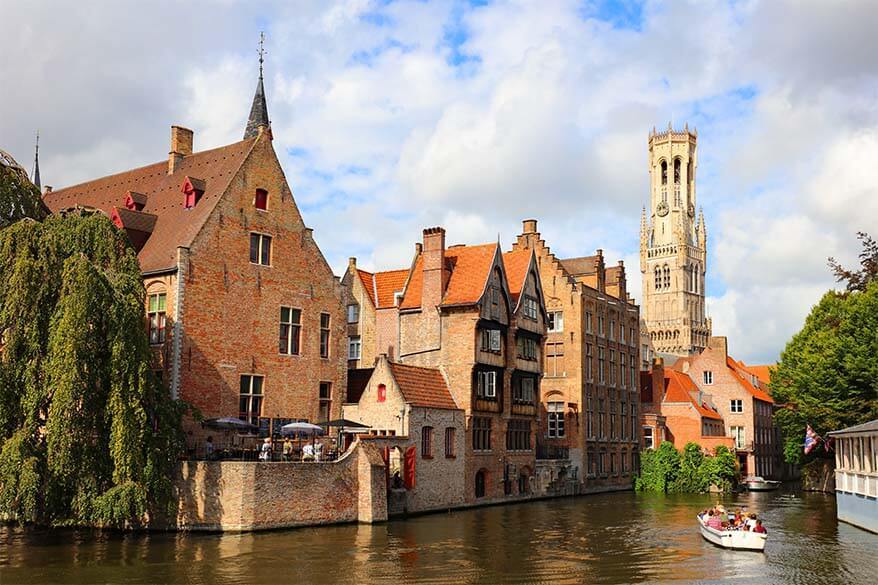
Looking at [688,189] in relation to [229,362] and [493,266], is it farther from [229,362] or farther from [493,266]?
[229,362]

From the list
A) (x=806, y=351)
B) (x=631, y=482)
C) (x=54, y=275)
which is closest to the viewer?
(x=54, y=275)

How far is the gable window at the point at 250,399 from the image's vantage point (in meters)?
40.6

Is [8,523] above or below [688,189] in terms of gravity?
below

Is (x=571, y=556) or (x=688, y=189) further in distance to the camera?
(x=688, y=189)

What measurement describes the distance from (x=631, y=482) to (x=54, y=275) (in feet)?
149

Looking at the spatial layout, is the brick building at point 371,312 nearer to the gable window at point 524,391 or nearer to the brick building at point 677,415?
the gable window at point 524,391

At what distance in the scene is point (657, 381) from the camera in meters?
70.4

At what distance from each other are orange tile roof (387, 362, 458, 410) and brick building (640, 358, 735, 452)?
2570cm

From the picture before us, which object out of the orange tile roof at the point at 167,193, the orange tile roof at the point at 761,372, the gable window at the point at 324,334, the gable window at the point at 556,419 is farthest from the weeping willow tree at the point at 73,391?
the orange tile roof at the point at 761,372

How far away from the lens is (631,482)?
66.1 meters

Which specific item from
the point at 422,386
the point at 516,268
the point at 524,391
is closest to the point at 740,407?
the point at 524,391

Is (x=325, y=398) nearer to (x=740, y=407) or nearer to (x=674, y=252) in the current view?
(x=740, y=407)

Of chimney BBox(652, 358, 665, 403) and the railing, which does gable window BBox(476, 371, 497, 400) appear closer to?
the railing

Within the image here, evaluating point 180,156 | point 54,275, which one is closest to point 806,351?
point 180,156
